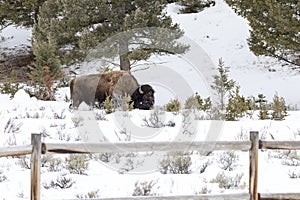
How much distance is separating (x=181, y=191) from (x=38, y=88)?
12.4m

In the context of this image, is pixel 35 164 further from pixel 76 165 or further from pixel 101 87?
pixel 101 87

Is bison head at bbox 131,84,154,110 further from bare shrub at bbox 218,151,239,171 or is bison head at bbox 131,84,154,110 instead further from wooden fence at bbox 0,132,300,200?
wooden fence at bbox 0,132,300,200

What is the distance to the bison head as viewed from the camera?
13375 mm

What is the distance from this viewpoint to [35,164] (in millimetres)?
4785

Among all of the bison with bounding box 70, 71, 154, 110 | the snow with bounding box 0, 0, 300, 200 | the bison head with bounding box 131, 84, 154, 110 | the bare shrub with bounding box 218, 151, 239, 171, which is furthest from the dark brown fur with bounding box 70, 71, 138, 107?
the bare shrub with bounding box 218, 151, 239, 171

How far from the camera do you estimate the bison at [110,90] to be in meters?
13.5

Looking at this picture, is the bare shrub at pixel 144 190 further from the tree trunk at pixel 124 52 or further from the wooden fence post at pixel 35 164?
the tree trunk at pixel 124 52

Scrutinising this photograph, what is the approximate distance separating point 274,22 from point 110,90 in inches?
256

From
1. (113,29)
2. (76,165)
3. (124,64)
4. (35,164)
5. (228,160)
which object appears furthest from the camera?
(124,64)

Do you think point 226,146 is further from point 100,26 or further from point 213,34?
point 213,34

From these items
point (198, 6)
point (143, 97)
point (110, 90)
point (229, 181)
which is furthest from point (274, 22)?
point (198, 6)

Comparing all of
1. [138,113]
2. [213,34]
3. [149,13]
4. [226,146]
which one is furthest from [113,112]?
[213,34]

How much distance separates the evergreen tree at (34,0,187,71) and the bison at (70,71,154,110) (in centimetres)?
403

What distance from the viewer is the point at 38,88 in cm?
1756
